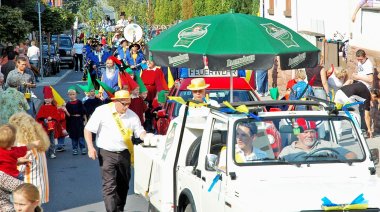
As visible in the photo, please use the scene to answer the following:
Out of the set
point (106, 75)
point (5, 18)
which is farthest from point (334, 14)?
point (5, 18)

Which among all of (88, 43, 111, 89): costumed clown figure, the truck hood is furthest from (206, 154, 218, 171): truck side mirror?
(88, 43, 111, 89): costumed clown figure

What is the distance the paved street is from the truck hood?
5.39 m

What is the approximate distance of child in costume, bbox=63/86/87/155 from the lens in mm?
19734

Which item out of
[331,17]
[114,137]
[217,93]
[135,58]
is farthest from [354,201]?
[331,17]

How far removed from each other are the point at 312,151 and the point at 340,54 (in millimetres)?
17363

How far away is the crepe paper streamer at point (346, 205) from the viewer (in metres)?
8.16

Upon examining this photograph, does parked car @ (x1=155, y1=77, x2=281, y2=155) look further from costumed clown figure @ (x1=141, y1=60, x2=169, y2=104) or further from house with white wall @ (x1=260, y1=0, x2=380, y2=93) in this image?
house with white wall @ (x1=260, y1=0, x2=380, y2=93)

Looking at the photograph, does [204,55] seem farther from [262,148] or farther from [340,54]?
[340,54]

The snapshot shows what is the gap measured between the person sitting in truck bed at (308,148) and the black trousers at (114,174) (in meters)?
3.37

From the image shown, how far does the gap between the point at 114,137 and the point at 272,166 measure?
3509 mm

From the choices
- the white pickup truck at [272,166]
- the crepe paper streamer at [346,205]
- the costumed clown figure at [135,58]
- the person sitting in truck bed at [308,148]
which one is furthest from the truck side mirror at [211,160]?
the costumed clown figure at [135,58]

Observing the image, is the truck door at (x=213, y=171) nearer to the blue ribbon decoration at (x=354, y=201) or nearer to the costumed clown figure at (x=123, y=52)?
the blue ribbon decoration at (x=354, y=201)

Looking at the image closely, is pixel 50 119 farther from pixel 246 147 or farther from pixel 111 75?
pixel 246 147

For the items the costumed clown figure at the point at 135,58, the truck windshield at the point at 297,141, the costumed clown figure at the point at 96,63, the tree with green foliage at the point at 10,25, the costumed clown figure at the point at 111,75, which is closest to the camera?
the truck windshield at the point at 297,141
